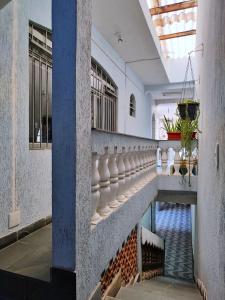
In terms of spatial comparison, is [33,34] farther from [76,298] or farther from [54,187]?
[76,298]

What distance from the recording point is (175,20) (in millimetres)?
5773

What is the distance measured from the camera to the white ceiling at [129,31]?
3549 mm

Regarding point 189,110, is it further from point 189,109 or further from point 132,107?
point 132,107

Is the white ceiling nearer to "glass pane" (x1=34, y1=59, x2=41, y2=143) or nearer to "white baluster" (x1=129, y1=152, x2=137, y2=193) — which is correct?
"glass pane" (x1=34, y1=59, x2=41, y2=143)

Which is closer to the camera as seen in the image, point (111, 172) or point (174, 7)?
point (111, 172)

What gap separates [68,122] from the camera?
3.67 feet

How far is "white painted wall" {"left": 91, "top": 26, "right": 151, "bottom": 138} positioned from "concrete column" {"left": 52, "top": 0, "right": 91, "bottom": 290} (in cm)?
301

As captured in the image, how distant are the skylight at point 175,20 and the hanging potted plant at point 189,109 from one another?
2.84 m

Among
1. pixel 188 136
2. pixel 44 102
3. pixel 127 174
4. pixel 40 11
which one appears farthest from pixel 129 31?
pixel 127 174

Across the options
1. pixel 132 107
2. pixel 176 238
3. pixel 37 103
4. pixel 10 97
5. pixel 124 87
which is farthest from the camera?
pixel 176 238

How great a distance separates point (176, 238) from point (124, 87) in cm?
481

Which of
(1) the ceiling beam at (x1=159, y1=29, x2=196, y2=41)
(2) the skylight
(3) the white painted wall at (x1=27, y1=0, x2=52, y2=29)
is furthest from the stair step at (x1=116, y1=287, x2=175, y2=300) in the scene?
(1) the ceiling beam at (x1=159, y1=29, x2=196, y2=41)

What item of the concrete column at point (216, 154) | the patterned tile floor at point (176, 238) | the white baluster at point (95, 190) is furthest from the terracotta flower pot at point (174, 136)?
the patterned tile floor at point (176, 238)

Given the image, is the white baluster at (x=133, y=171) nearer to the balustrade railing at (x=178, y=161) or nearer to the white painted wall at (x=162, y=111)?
the balustrade railing at (x=178, y=161)
